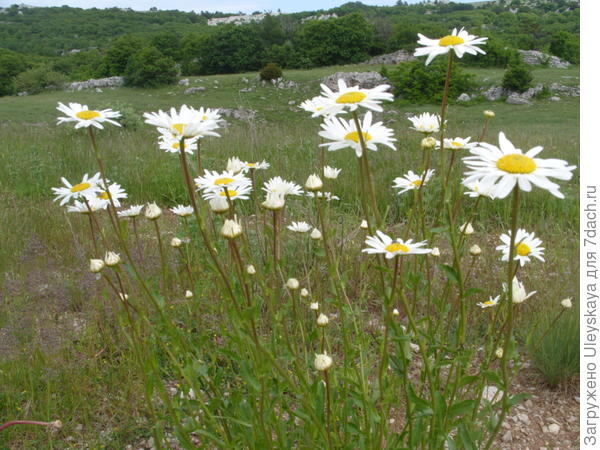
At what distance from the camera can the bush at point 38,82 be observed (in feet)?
89.6

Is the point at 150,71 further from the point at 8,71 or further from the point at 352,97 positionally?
the point at 352,97

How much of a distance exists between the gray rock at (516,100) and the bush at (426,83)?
7.89 feet

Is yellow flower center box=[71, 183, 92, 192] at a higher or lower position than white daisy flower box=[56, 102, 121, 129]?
lower

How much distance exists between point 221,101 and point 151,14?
62854 mm

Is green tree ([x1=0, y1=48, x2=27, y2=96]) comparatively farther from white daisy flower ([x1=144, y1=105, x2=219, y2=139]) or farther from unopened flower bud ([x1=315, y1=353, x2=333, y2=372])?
unopened flower bud ([x1=315, y1=353, x2=333, y2=372])

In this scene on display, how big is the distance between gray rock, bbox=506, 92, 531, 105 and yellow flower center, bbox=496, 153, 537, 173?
66.6ft

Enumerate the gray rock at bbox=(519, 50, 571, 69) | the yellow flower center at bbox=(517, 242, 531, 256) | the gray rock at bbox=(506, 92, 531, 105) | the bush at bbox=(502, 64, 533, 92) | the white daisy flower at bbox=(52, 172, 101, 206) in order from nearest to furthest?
the white daisy flower at bbox=(52, 172, 101, 206) → the yellow flower center at bbox=(517, 242, 531, 256) → the gray rock at bbox=(506, 92, 531, 105) → the bush at bbox=(502, 64, 533, 92) → the gray rock at bbox=(519, 50, 571, 69)

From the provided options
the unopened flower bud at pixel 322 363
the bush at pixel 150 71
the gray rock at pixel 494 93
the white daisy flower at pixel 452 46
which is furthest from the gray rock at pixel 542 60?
the unopened flower bud at pixel 322 363

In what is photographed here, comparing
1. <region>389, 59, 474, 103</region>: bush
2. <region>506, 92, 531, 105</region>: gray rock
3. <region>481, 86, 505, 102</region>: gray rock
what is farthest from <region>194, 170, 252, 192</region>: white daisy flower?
<region>481, 86, 505, 102</region>: gray rock

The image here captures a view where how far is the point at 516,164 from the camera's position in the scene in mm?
1025

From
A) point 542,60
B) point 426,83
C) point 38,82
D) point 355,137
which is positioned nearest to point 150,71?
point 38,82

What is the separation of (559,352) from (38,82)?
31.6 m

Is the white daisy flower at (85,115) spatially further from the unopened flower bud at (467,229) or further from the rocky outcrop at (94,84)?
the rocky outcrop at (94,84)

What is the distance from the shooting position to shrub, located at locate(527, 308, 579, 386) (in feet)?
7.50
